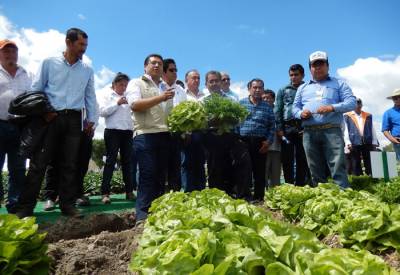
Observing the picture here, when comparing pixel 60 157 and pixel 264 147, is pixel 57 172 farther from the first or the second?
pixel 264 147

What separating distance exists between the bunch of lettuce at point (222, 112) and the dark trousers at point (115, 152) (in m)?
2.51

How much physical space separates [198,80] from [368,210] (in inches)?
155

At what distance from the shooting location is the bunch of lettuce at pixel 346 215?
114 inches

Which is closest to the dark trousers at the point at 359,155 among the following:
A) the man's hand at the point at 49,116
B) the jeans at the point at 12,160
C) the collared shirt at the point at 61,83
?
the collared shirt at the point at 61,83

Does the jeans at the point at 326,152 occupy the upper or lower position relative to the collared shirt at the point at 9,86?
lower

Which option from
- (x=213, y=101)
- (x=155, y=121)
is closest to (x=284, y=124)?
(x=213, y=101)

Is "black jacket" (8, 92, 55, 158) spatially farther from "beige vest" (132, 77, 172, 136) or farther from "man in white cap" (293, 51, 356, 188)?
"man in white cap" (293, 51, 356, 188)

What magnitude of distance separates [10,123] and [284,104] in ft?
14.7

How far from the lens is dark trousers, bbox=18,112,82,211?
4711 mm

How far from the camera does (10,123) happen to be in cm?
510

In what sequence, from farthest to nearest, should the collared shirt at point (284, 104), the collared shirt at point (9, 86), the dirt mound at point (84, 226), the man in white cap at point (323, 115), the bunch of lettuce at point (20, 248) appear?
the collared shirt at point (284, 104) < the man in white cap at point (323, 115) < the collared shirt at point (9, 86) < the dirt mound at point (84, 226) < the bunch of lettuce at point (20, 248)

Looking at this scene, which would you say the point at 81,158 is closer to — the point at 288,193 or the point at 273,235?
the point at 288,193

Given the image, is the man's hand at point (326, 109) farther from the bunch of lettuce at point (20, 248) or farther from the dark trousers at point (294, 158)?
the bunch of lettuce at point (20, 248)

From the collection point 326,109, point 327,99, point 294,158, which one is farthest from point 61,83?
point 294,158
